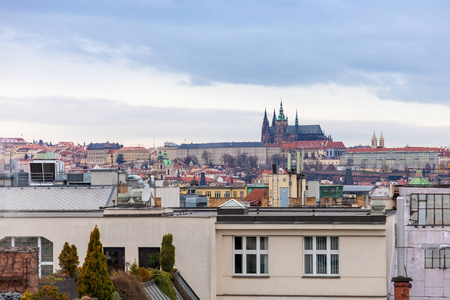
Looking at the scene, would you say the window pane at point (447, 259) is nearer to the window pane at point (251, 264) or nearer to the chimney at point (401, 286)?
the chimney at point (401, 286)

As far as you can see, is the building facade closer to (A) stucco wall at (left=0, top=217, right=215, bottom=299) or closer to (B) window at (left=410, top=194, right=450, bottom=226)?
(B) window at (left=410, top=194, right=450, bottom=226)

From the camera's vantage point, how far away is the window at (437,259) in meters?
27.8

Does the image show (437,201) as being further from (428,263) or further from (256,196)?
(256,196)

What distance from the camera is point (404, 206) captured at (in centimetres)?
2770

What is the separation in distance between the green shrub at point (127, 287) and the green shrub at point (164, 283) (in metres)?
2.10

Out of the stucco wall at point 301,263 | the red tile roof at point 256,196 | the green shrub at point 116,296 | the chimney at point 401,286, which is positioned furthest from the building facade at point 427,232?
the red tile roof at point 256,196

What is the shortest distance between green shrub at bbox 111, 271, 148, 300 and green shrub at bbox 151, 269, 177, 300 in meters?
2.10

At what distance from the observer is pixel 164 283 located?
17656 mm

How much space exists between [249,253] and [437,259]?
31.0ft

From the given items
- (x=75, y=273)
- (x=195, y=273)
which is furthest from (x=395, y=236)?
(x=75, y=273)

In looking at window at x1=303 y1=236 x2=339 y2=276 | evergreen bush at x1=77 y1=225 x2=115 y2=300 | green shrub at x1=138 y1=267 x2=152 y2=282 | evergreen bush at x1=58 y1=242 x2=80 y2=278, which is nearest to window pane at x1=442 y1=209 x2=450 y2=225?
window at x1=303 y1=236 x2=339 y2=276

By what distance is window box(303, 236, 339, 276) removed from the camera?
20.1 metres

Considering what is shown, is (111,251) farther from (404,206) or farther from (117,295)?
(404,206)

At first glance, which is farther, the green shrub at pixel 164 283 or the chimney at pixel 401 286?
the chimney at pixel 401 286
